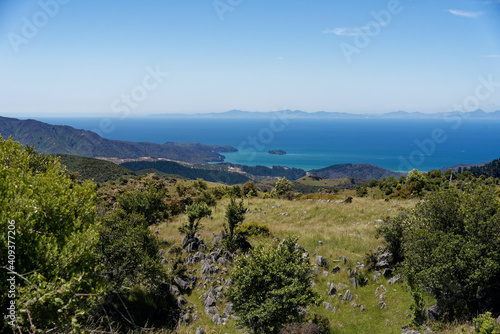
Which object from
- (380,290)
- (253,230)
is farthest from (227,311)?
(380,290)

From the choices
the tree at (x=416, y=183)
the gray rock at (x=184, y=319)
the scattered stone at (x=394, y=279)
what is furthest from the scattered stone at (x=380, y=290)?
the tree at (x=416, y=183)

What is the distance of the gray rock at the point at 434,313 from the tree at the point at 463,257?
0.31 m

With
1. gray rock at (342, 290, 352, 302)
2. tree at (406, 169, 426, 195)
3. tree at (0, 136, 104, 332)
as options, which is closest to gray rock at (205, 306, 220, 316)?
gray rock at (342, 290, 352, 302)

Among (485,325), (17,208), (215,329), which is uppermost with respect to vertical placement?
(17,208)

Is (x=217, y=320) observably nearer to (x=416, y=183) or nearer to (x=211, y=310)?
(x=211, y=310)

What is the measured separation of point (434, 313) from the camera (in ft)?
47.0

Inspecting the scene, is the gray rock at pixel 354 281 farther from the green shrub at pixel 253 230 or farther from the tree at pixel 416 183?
the tree at pixel 416 183

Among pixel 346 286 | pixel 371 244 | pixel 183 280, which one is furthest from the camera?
pixel 371 244

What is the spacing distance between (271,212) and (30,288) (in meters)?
34.0

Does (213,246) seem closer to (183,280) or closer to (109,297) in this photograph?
(183,280)

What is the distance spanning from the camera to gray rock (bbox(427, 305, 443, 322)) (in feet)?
46.6

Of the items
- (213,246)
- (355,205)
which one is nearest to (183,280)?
(213,246)

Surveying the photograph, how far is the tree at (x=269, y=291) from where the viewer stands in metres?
13.5

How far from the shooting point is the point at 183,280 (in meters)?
21.8
